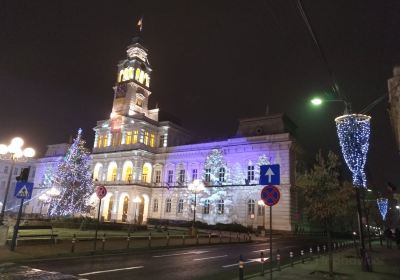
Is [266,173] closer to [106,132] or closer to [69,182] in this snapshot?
[69,182]

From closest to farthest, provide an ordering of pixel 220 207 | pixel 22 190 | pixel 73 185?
pixel 22 190
pixel 73 185
pixel 220 207

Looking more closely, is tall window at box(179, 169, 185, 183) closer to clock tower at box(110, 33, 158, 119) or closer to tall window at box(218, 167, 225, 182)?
tall window at box(218, 167, 225, 182)

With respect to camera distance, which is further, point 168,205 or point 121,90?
point 121,90

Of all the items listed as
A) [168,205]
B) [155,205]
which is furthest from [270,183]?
[155,205]

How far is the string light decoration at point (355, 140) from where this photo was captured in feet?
51.6

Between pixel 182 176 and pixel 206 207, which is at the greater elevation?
pixel 182 176

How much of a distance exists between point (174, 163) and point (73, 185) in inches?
813

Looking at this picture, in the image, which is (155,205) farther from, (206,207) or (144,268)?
(144,268)

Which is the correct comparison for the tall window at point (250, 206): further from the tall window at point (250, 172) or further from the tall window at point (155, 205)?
the tall window at point (155, 205)

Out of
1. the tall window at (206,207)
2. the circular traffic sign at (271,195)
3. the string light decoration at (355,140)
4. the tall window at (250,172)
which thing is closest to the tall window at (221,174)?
the tall window at (206,207)

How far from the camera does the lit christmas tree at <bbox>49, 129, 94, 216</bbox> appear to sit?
38219 mm

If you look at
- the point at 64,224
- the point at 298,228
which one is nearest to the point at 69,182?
the point at 64,224

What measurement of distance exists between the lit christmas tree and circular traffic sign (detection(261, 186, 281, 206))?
33206mm

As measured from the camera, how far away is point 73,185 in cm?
3881
